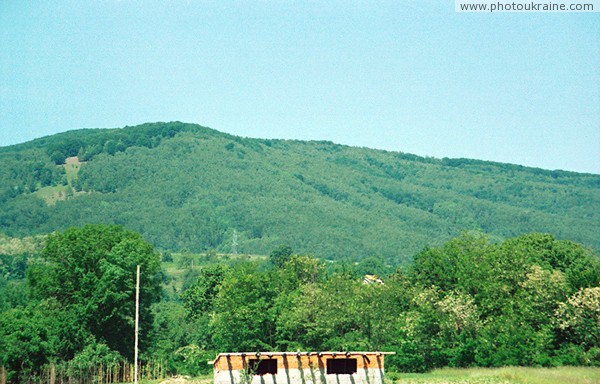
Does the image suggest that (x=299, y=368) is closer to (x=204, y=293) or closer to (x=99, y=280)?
(x=99, y=280)

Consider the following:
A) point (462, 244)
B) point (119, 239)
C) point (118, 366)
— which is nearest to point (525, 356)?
point (462, 244)

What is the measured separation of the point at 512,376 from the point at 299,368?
1417 cm

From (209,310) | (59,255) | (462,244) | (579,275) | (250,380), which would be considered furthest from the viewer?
(209,310)

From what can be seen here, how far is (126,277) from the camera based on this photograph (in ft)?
213

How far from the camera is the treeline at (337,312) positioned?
5804 cm

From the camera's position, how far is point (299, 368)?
150 ft

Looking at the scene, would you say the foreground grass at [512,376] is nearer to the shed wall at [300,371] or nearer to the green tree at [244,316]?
the shed wall at [300,371]

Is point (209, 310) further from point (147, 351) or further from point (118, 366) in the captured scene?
point (118, 366)

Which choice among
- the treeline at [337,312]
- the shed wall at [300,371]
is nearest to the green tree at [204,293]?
the treeline at [337,312]

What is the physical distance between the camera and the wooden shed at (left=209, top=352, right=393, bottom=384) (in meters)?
45.1

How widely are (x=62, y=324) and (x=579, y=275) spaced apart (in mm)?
40976

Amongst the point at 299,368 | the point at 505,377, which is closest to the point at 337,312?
the point at 505,377

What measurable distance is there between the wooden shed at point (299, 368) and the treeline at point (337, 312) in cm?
1581

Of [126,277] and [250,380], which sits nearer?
[250,380]
